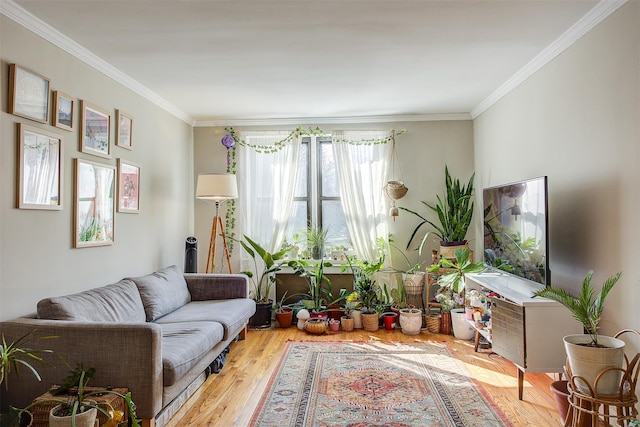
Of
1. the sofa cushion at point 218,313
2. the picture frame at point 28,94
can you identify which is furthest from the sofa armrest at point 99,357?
the picture frame at point 28,94

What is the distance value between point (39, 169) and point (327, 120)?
3.28 meters

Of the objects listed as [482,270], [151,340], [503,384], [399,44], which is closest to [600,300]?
[503,384]

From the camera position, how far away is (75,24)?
2699 mm

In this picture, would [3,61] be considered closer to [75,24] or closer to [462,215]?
[75,24]

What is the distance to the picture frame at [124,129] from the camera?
143 inches

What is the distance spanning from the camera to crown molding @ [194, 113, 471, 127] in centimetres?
513

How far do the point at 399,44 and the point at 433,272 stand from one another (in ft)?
8.32

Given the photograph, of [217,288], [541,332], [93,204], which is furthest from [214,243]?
[541,332]

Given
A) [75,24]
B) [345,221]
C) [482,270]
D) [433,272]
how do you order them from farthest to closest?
1. [345,221]
2. [433,272]
3. [482,270]
4. [75,24]

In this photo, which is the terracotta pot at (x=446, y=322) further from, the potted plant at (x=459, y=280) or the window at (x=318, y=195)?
the window at (x=318, y=195)

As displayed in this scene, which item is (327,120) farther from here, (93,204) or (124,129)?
(93,204)

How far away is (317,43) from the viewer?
9.91 ft

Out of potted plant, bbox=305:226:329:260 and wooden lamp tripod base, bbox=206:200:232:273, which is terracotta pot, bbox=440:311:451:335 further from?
wooden lamp tripod base, bbox=206:200:232:273

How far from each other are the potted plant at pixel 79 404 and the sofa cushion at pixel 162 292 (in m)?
1.17
